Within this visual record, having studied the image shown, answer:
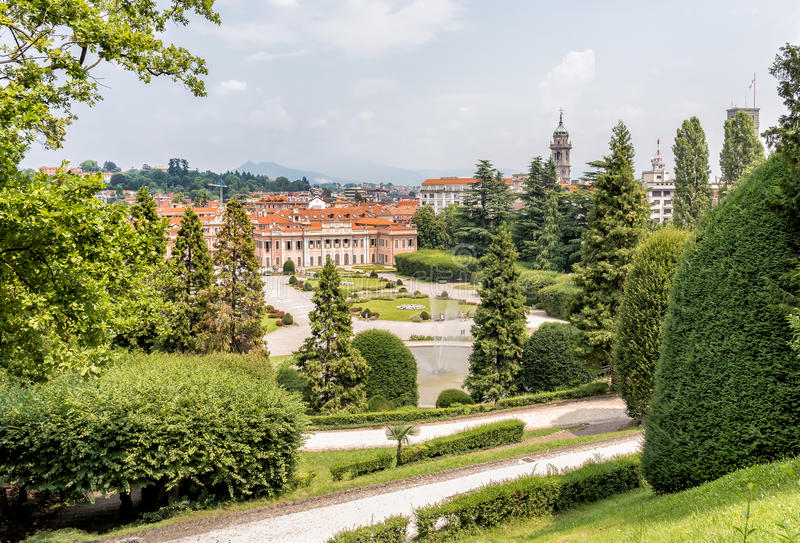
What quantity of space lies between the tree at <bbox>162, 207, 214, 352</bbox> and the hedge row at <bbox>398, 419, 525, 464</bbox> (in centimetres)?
1181

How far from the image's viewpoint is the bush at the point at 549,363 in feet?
67.7

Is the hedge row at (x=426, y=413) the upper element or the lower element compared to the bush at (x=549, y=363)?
lower

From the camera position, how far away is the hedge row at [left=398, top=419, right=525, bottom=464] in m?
12.8

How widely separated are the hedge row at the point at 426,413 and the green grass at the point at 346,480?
2460 mm

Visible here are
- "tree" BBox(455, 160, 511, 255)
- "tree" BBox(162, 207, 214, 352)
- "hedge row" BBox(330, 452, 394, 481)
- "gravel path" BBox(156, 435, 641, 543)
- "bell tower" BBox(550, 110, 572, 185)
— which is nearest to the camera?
"gravel path" BBox(156, 435, 641, 543)

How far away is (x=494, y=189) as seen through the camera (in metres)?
52.7

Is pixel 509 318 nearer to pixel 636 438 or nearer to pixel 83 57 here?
pixel 636 438

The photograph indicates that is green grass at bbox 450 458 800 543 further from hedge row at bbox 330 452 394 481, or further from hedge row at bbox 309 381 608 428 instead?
hedge row at bbox 309 381 608 428

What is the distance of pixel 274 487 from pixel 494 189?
45.6m

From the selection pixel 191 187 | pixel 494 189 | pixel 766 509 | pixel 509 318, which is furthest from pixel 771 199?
pixel 191 187

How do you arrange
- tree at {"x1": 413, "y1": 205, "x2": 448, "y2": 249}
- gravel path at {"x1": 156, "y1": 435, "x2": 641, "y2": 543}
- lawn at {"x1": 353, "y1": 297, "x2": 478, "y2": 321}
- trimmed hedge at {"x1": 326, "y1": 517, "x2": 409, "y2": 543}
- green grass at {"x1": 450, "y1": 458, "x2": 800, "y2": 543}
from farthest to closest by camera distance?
tree at {"x1": 413, "y1": 205, "x2": 448, "y2": 249}
lawn at {"x1": 353, "y1": 297, "x2": 478, "y2": 321}
gravel path at {"x1": 156, "y1": 435, "x2": 641, "y2": 543}
trimmed hedge at {"x1": 326, "y1": 517, "x2": 409, "y2": 543}
green grass at {"x1": 450, "y1": 458, "x2": 800, "y2": 543}

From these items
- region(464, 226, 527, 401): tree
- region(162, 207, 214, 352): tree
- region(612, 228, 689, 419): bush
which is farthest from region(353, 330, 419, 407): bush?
region(612, 228, 689, 419): bush


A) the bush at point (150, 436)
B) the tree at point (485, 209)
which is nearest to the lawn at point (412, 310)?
the tree at point (485, 209)

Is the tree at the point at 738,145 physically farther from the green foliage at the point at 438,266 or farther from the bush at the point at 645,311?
the bush at the point at 645,311
